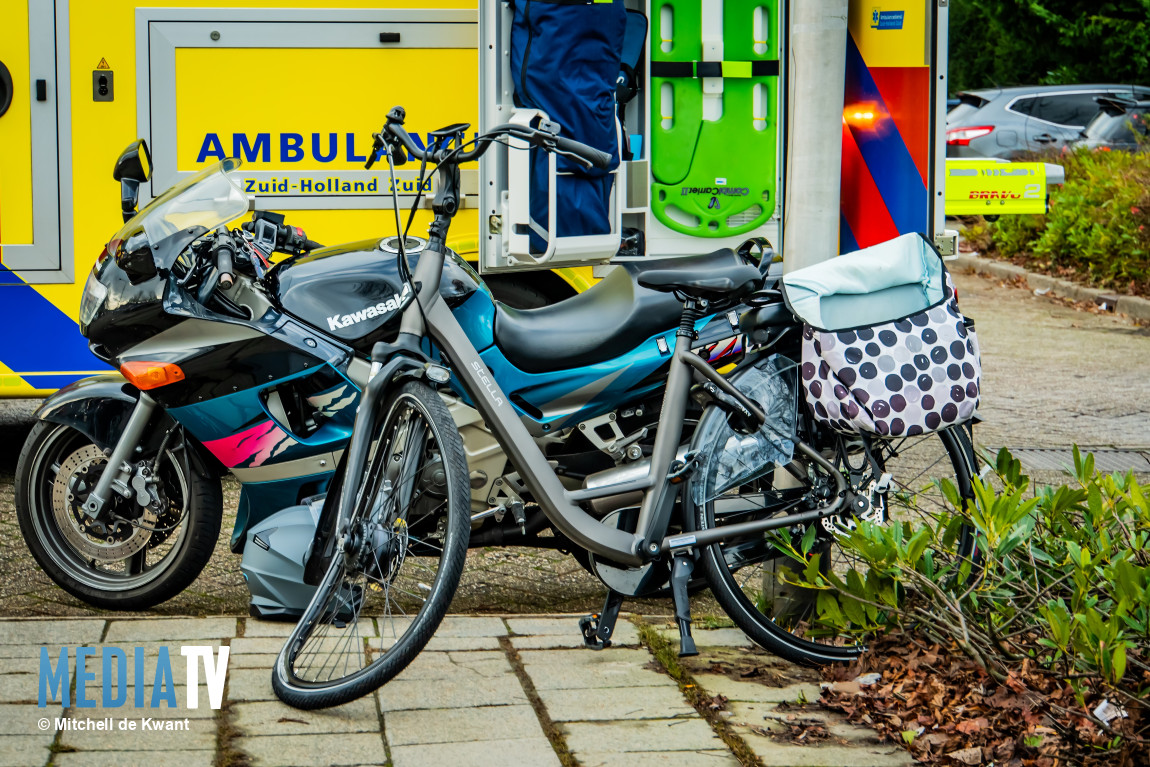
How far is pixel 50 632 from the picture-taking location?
3791 millimetres

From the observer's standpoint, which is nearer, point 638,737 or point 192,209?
point 638,737

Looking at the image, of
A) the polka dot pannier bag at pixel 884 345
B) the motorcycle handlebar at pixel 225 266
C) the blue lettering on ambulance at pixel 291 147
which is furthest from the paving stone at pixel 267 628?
the blue lettering on ambulance at pixel 291 147

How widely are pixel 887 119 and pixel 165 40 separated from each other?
287 cm

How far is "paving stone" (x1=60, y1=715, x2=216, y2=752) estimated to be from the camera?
3059 mm

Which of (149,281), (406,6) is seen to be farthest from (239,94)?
(149,281)

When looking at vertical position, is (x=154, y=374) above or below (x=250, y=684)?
above

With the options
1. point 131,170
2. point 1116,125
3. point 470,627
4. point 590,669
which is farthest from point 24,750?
point 1116,125

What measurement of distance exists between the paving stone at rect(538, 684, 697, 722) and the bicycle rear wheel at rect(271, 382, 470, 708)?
0.42 metres

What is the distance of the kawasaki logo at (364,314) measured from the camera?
12.3ft

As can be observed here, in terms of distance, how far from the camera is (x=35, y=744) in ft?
10.0

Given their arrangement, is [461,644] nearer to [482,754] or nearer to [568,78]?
[482,754]

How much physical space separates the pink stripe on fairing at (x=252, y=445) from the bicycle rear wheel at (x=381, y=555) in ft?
2.11

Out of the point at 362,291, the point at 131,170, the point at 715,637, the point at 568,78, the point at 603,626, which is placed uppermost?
the point at 568,78

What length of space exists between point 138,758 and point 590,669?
3.92ft
